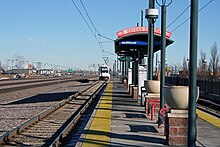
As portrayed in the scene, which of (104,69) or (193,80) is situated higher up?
(104,69)

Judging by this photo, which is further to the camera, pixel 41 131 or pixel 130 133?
pixel 41 131

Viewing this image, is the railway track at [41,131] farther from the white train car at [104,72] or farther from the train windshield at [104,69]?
the white train car at [104,72]

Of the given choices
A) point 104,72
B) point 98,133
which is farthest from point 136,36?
point 104,72

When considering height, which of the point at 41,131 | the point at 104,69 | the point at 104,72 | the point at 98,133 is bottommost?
the point at 41,131

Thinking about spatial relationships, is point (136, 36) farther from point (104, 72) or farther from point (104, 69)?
point (104, 72)

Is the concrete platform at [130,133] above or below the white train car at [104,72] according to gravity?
below

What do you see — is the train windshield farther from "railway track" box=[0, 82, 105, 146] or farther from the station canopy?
"railway track" box=[0, 82, 105, 146]

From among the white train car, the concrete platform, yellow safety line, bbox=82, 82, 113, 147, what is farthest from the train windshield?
yellow safety line, bbox=82, 82, 113, 147

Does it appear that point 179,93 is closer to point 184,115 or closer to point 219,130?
point 184,115

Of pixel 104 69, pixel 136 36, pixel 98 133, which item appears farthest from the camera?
pixel 104 69

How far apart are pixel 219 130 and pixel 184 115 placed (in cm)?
370

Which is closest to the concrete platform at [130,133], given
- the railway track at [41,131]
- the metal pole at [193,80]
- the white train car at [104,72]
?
the railway track at [41,131]

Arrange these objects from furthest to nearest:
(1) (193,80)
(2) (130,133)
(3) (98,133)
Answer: (3) (98,133) → (2) (130,133) → (1) (193,80)

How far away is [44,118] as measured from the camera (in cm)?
2069
